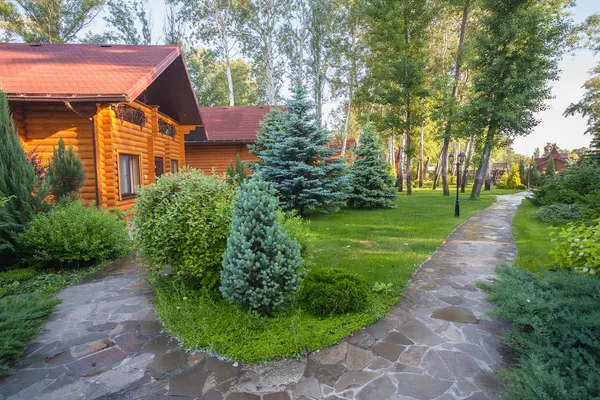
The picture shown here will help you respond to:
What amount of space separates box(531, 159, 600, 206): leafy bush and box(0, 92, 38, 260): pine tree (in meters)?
14.3

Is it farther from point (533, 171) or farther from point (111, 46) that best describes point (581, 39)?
point (111, 46)

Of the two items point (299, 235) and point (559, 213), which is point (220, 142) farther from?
point (559, 213)

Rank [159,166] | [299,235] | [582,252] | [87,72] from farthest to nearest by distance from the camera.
→ [159,166]
[87,72]
[299,235]
[582,252]

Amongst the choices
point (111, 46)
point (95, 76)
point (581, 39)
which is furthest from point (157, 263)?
point (581, 39)

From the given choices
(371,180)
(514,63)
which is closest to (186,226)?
(371,180)

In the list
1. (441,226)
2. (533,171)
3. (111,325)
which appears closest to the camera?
Result: (111,325)

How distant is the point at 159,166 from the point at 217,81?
2209 cm

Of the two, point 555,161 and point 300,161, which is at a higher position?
point 555,161

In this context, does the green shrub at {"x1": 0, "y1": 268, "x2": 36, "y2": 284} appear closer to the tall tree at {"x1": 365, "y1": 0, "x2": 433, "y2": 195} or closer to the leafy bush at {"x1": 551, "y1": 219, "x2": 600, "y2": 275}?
the leafy bush at {"x1": 551, "y1": 219, "x2": 600, "y2": 275}

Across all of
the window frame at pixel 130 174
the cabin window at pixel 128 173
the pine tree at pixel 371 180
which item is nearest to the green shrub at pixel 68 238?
the window frame at pixel 130 174

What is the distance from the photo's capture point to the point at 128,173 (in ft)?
31.0

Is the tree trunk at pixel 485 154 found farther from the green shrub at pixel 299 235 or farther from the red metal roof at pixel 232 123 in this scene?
the green shrub at pixel 299 235

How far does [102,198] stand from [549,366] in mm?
9080

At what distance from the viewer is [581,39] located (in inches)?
734
